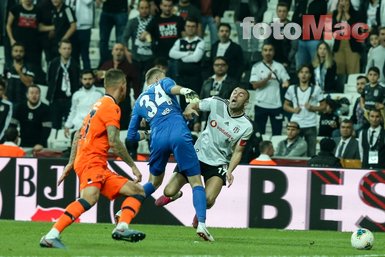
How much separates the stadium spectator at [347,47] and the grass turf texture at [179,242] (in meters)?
6.16

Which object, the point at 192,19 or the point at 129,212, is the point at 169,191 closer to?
the point at 129,212

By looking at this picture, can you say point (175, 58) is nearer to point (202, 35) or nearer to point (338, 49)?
point (202, 35)

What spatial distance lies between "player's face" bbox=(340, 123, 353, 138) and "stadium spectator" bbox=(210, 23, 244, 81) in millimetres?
2613

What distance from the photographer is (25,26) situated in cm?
2203

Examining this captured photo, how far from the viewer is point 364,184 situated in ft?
53.4

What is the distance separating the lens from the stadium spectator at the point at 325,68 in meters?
20.8

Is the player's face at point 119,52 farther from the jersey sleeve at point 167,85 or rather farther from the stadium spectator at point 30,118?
the jersey sleeve at point 167,85

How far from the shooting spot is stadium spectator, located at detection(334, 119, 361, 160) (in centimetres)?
1911

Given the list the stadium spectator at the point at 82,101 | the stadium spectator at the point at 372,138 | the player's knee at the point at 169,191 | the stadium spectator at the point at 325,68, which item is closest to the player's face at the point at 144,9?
the stadium spectator at the point at 82,101

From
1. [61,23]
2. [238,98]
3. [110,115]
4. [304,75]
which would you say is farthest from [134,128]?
[61,23]

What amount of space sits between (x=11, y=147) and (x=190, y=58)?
402 centimetres

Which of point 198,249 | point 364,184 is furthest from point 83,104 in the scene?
point 198,249

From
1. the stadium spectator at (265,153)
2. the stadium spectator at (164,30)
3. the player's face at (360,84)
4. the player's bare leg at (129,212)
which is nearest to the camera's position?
the player's bare leg at (129,212)

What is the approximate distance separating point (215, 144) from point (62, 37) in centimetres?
858
